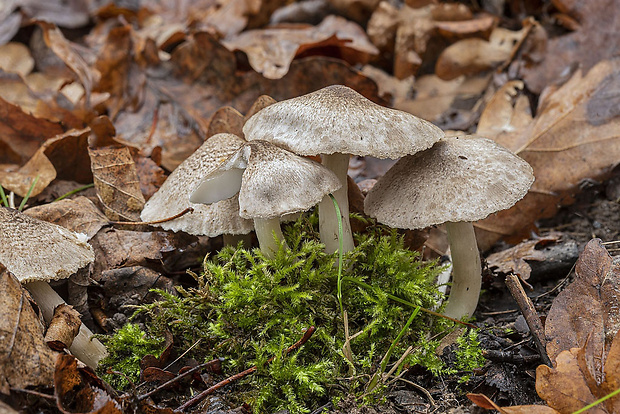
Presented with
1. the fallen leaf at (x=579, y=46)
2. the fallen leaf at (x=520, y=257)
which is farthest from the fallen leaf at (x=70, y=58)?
the fallen leaf at (x=579, y=46)

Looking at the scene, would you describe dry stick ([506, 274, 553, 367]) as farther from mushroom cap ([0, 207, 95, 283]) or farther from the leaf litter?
mushroom cap ([0, 207, 95, 283])

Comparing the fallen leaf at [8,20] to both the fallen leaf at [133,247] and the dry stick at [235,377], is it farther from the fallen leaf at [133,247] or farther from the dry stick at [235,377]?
the dry stick at [235,377]

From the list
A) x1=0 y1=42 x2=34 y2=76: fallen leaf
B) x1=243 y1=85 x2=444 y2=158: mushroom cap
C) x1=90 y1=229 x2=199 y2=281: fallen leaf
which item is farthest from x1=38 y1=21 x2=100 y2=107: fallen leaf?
x1=243 y1=85 x2=444 y2=158: mushroom cap

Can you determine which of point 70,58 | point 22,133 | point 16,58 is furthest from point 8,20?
point 22,133

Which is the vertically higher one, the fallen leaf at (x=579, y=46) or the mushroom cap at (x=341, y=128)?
the mushroom cap at (x=341, y=128)

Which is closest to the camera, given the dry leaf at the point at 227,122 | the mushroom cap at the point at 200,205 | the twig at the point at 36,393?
the twig at the point at 36,393

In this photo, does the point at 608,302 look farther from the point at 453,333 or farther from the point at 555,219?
the point at 555,219

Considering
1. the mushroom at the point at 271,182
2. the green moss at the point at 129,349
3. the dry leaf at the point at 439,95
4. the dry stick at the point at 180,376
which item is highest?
the mushroom at the point at 271,182

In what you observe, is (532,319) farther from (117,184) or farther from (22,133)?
(22,133)
